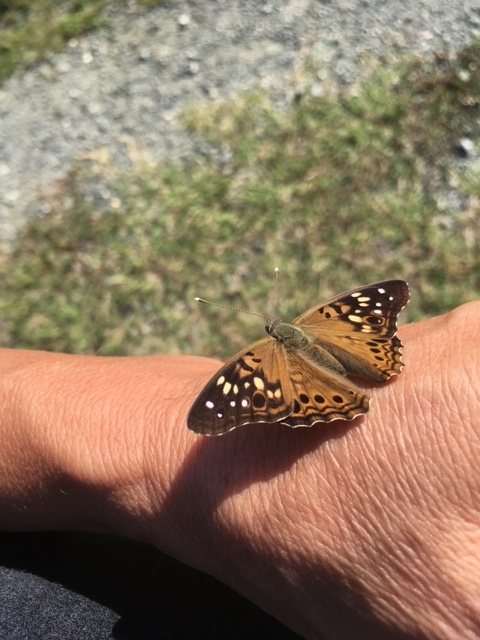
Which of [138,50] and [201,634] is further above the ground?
[138,50]

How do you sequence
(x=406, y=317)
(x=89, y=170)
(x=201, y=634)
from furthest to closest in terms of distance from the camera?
(x=89, y=170)
(x=406, y=317)
(x=201, y=634)

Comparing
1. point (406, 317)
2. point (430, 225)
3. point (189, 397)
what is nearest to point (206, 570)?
point (189, 397)

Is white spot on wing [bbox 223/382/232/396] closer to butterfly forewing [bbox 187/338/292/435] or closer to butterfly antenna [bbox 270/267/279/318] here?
butterfly forewing [bbox 187/338/292/435]

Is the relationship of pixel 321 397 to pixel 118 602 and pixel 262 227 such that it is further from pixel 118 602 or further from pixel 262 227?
pixel 262 227

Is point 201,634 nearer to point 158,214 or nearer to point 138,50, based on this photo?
point 158,214

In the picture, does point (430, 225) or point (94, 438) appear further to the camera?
point (430, 225)

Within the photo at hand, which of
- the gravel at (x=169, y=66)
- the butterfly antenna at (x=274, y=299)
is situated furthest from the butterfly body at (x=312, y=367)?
the gravel at (x=169, y=66)

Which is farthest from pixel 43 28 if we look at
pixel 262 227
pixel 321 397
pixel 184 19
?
pixel 321 397
